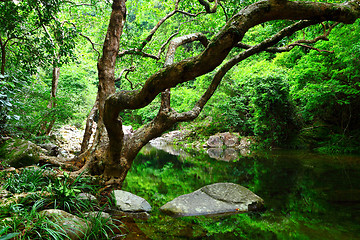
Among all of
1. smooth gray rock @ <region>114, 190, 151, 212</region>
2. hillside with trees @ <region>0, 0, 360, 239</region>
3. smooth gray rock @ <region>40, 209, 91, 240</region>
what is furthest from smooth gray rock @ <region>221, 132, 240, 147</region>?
smooth gray rock @ <region>40, 209, 91, 240</region>

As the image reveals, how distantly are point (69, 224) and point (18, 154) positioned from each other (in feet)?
9.41

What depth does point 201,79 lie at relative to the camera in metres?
16.8

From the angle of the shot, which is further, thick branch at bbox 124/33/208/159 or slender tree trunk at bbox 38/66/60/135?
slender tree trunk at bbox 38/66/60/135

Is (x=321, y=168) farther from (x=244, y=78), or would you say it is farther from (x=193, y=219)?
(x=244, y=78)

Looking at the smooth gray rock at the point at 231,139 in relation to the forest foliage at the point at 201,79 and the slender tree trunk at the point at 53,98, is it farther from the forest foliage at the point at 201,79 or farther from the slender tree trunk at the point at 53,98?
the slender tree trunk at the point at 53,98

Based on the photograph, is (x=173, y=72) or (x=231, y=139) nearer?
(x=173, y=72)

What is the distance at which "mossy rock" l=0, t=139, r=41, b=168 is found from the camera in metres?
4.14

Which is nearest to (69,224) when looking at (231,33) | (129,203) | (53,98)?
(129,203)

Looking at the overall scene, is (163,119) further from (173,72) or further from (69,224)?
(69,224)

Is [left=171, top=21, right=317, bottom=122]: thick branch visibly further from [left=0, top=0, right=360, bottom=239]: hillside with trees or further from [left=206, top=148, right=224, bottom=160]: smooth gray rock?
[left=206, top=148, right=224, bottom=160]: smooth gray rock

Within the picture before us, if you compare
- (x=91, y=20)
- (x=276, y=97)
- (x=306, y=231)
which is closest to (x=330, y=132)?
(x=276, y=97)

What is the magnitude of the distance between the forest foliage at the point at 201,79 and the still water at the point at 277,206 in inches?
122

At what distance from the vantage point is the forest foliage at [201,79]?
529cm

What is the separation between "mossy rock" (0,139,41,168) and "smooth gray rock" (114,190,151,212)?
2.16 m
